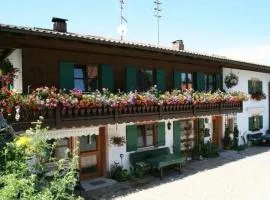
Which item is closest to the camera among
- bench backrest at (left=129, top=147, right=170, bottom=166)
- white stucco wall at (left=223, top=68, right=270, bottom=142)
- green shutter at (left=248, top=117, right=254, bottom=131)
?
bench backrest at (left=129, top=147, right=170, bottom=166)

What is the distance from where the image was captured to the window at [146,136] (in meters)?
17.2

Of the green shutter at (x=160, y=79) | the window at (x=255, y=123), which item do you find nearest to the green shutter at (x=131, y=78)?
the green shutter at (x=160, y=79)

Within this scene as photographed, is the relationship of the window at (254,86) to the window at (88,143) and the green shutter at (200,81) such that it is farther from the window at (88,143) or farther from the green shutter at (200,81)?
the window at (88,143)

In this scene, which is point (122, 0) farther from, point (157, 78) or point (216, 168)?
point (216, 168)

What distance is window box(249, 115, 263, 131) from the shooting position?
2548 cm

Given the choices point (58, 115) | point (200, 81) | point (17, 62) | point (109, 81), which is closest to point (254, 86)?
point (200, 81)

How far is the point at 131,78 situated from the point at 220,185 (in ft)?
19.9

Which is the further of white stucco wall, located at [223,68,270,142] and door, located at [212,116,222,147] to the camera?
white stucco wall, located at [223,68,270,142]

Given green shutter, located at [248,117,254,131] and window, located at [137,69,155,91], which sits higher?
window, located at [137,69,155,91]

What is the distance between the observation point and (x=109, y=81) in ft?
50.8

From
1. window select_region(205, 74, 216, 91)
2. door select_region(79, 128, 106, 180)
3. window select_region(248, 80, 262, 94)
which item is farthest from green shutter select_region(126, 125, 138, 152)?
window select_region(248, 80, 262, 94)

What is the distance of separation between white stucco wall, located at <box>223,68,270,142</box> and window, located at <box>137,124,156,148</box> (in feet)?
23.9

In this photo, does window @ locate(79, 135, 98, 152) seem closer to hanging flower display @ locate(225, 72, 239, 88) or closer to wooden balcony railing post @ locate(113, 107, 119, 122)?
wooden balcony railing post @ locate(113, 107, 119, 122)

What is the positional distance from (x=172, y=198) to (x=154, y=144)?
5376mm
